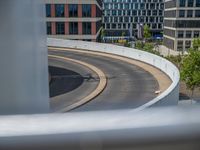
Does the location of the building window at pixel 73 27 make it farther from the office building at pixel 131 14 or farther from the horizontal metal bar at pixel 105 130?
the office building at pixel 131 14

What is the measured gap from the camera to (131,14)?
408ft

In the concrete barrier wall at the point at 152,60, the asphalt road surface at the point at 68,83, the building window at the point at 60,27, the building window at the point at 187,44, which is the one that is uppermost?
the building window at the point at 60,27

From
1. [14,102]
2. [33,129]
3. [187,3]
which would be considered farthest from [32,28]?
[187,3]

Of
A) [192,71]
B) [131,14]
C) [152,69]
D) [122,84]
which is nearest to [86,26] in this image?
[192,71]

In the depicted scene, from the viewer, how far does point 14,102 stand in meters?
9.12

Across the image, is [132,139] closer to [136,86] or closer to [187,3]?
[136,86]

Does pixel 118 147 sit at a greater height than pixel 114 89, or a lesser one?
greater

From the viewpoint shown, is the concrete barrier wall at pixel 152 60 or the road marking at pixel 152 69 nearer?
the concrete barrier wall at pixel 152 60

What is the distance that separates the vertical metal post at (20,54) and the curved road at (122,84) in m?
6.28

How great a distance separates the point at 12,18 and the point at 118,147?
24.2 ft

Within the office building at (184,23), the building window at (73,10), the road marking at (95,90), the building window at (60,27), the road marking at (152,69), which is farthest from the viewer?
the office building at (184,23)

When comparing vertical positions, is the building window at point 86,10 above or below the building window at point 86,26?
above

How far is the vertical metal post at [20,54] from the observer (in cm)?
870

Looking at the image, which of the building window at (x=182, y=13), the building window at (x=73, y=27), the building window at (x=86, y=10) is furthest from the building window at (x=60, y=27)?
the building window at (x=182, y=13)
